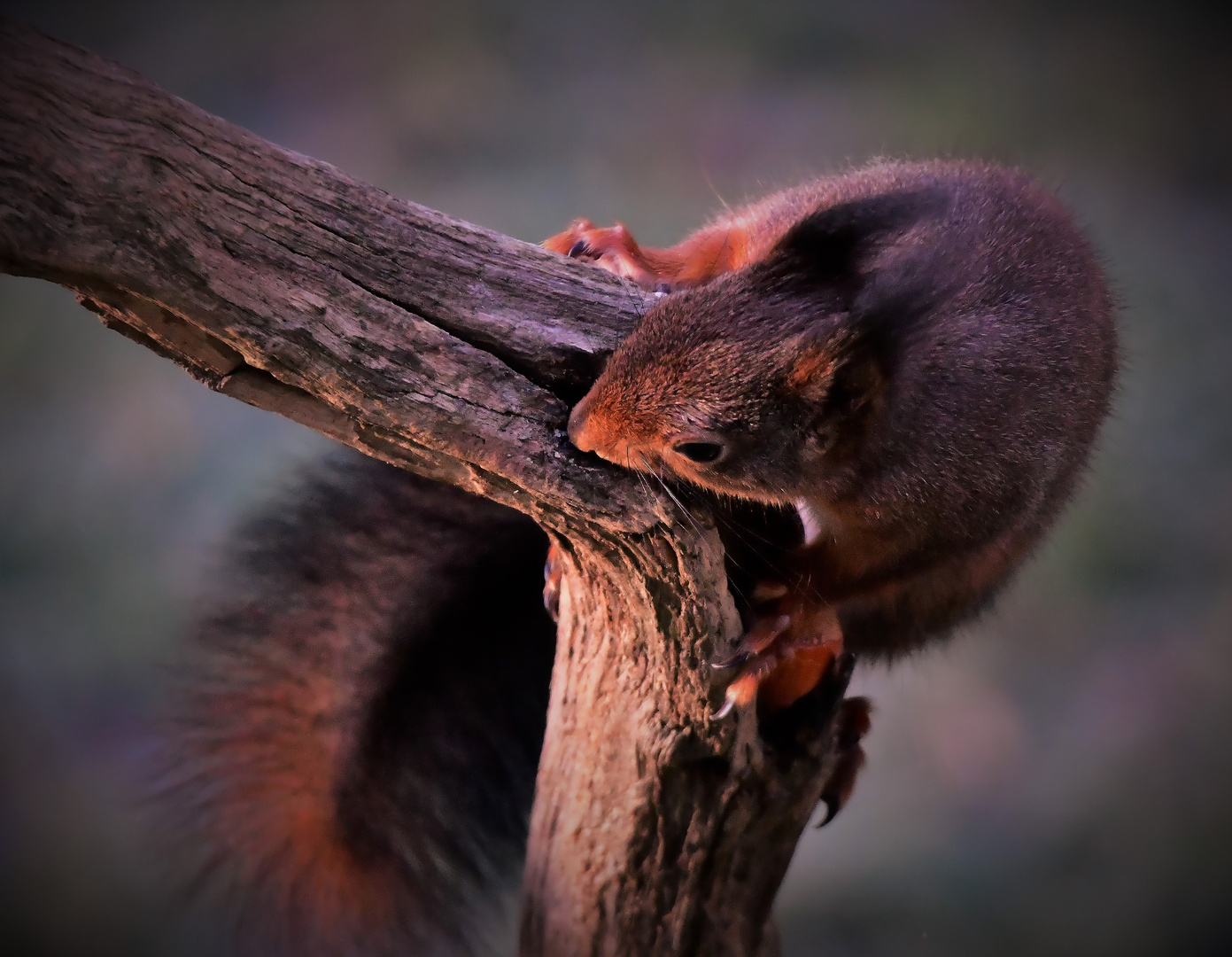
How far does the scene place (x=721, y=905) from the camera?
134 cm

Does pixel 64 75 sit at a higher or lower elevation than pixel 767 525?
lower

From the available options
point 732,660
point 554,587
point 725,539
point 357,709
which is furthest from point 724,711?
point 357,709

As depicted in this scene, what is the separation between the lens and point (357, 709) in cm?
160

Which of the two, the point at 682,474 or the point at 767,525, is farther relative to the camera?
the point at 767,525

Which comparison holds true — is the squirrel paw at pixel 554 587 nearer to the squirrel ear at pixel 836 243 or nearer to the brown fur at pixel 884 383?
the brown fur at pixel 884 383

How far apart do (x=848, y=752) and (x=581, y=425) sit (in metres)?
0.83

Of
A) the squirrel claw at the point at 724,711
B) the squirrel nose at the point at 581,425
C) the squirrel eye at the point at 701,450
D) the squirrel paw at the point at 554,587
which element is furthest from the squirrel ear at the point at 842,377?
the squirrel paw at the point at 554,587

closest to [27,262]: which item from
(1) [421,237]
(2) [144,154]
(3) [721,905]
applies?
(2) [144,154]

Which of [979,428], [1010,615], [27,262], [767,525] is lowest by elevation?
[27,262]

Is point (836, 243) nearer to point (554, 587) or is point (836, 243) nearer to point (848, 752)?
point (554, 587)

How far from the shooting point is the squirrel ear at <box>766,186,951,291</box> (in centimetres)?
115

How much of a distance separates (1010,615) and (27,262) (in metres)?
2.15

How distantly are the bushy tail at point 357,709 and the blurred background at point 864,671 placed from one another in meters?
0.12

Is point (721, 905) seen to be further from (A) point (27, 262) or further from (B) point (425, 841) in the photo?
(A) point (27, 262)
